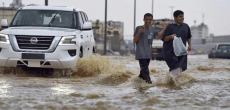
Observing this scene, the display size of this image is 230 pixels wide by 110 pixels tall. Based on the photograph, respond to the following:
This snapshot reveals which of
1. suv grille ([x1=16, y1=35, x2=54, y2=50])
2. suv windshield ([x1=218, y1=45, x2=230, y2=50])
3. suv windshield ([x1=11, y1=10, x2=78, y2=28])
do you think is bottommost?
suv windshield ([x1=218, y1=45, x2=230, y2=50])

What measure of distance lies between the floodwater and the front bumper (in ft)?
1.12

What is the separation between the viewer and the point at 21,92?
9023 mm

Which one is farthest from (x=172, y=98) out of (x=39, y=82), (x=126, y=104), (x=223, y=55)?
(x=223, y=55)

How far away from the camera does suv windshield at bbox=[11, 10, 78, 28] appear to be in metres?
13.5

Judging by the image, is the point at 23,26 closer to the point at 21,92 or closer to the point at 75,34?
the point at 75,34

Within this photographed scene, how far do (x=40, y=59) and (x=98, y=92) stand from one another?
3250 mm

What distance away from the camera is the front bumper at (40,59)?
39.8ft

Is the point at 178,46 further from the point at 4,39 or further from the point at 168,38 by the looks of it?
the point at 4,39

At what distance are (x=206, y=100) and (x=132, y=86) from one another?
8.05 ft

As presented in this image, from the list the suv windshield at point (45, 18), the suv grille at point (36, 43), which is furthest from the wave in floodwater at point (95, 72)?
the suv windshield at point (45, 18)

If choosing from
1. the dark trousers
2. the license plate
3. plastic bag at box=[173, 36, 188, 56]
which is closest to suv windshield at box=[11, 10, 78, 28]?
the license plate

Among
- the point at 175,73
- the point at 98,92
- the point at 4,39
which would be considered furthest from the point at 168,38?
the point at 4,39

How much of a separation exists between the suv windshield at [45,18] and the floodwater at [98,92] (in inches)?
43.8

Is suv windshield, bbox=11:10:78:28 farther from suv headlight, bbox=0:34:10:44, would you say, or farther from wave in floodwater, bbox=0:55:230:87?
suv headlight, bbox=0:34:10:44
